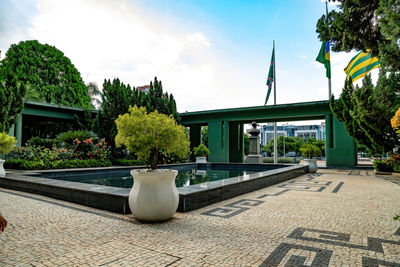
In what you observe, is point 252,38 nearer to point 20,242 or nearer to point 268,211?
point 268,211

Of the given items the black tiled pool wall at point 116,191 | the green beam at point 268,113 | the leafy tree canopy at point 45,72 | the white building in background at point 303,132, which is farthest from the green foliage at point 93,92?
the white building in background at point 303,132

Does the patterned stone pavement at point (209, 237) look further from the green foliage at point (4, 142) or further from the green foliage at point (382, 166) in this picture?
the green foliage at point (382, 166)

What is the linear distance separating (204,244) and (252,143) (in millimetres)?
17339

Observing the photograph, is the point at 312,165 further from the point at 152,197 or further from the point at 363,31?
the point at 152,197

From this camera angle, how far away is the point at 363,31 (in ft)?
15.0

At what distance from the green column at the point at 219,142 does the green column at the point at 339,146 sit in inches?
333

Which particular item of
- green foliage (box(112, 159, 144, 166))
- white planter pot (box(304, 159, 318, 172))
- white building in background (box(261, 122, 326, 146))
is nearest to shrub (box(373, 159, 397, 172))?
white planter pot (box(304, 159, 318, 172))

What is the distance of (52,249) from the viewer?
3031 mm

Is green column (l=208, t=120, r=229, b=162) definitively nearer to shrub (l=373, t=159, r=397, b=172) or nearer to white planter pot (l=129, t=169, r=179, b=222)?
shrub (l=373, t=159, r=397, b=172)

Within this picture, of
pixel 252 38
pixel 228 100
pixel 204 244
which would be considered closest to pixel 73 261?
pixel 204 244

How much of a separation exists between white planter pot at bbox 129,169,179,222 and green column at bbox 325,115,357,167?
1777cm

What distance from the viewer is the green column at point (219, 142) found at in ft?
75.4

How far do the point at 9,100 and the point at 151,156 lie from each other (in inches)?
491

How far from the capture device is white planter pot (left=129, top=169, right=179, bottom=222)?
4.22 meters
